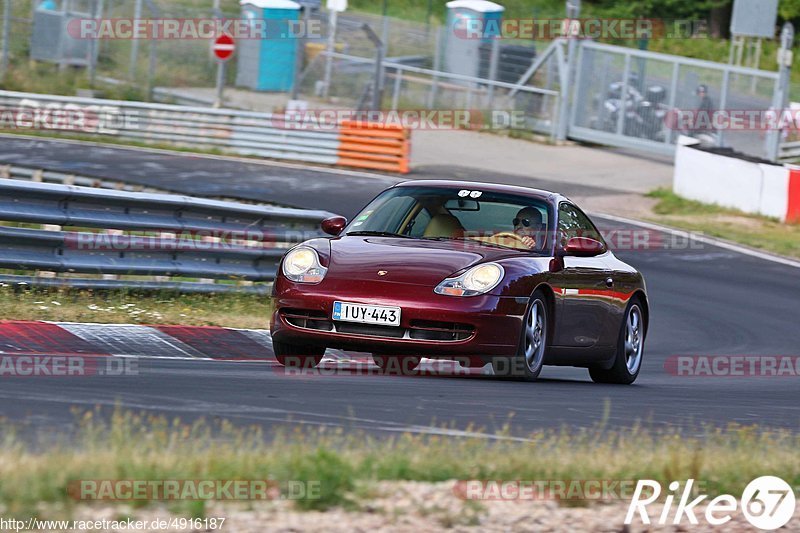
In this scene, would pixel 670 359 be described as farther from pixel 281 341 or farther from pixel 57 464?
pixel 57 464

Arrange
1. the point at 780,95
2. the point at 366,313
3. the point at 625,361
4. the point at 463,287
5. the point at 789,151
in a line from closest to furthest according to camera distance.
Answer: the point at 366,313, the point at 463,287, the point at 625,361, the point at 780,95, the point at 789,151

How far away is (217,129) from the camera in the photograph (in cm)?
3027

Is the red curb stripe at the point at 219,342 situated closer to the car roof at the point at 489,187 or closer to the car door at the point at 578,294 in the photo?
the car roof at the point at 489,187

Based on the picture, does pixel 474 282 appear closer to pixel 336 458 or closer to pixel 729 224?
pixel 336 458

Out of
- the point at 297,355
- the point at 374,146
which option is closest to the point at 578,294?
the point at 297,355

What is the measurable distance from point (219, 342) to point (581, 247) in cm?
273

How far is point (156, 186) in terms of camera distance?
21562 mm

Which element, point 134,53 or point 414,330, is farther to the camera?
point 134,53

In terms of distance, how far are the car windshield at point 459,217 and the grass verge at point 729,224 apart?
11.9m

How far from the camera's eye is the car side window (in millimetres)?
9828

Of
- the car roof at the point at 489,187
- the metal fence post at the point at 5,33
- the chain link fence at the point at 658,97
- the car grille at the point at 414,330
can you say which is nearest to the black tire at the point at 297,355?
the car grille at the point at 414,330

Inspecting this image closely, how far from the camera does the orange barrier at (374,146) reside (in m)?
28.3

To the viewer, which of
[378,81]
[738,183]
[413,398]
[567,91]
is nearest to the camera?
[413,398]

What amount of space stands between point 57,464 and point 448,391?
3.54 meters
